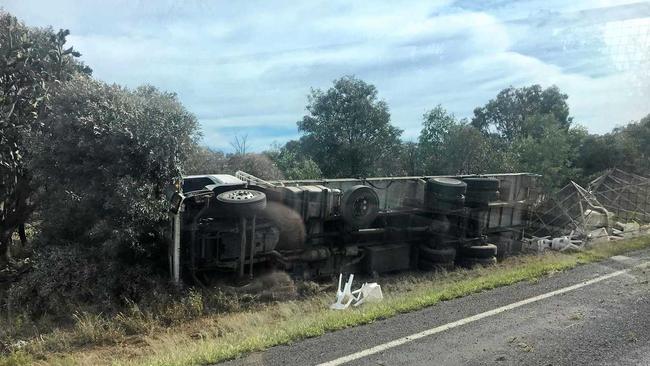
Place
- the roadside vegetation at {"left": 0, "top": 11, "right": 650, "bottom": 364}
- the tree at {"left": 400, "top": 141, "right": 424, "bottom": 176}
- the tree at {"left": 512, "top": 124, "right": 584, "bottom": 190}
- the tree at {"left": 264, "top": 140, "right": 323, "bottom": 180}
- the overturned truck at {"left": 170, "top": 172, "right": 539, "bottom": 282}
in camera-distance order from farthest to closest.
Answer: the tree at {"left": 512, "top": 124, "right": 584, "bottom": 190}
the tree at {"left": 400, "top": 141, "right": 424, "bottom": 176}
the tree at {"left": 264, "top": 140, "right": 323, "bottom": 180}
the overturned truck at {"left": 170, "top": 172, "right": 539, "bottom": 282}
the roadside vegetation at {"left": 0, "top": 11, "right": 650, "bottom": 364}

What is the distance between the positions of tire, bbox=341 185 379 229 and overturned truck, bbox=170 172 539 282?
0.07 feet

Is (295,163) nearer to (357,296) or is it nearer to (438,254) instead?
(438,254)

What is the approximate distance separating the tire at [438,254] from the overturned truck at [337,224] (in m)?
0.02

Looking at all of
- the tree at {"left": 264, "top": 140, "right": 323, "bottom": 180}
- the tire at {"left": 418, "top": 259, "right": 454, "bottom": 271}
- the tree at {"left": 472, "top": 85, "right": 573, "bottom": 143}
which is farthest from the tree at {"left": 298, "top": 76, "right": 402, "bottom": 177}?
the tree at {"left": 472, "top": 85, "right": 573, "bottom": 143}

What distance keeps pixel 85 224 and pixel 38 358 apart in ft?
11.5

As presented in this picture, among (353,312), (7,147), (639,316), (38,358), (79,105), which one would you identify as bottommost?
(38,358)

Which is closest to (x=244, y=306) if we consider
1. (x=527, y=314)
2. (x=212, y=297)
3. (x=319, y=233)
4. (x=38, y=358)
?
(x=212, y=297)

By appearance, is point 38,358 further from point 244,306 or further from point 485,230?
point 485,230

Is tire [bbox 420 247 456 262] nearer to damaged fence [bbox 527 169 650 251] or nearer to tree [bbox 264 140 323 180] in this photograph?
damaged fence [bbox 527 169 650 251]

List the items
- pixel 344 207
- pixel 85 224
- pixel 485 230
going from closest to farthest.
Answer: pixel 85 224 < pixel 344 207 < pixel 485 230

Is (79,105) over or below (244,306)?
over

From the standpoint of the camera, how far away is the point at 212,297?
8.54 m

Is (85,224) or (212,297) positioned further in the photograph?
(85,224)

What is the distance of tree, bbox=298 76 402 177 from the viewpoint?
73.7 feet
